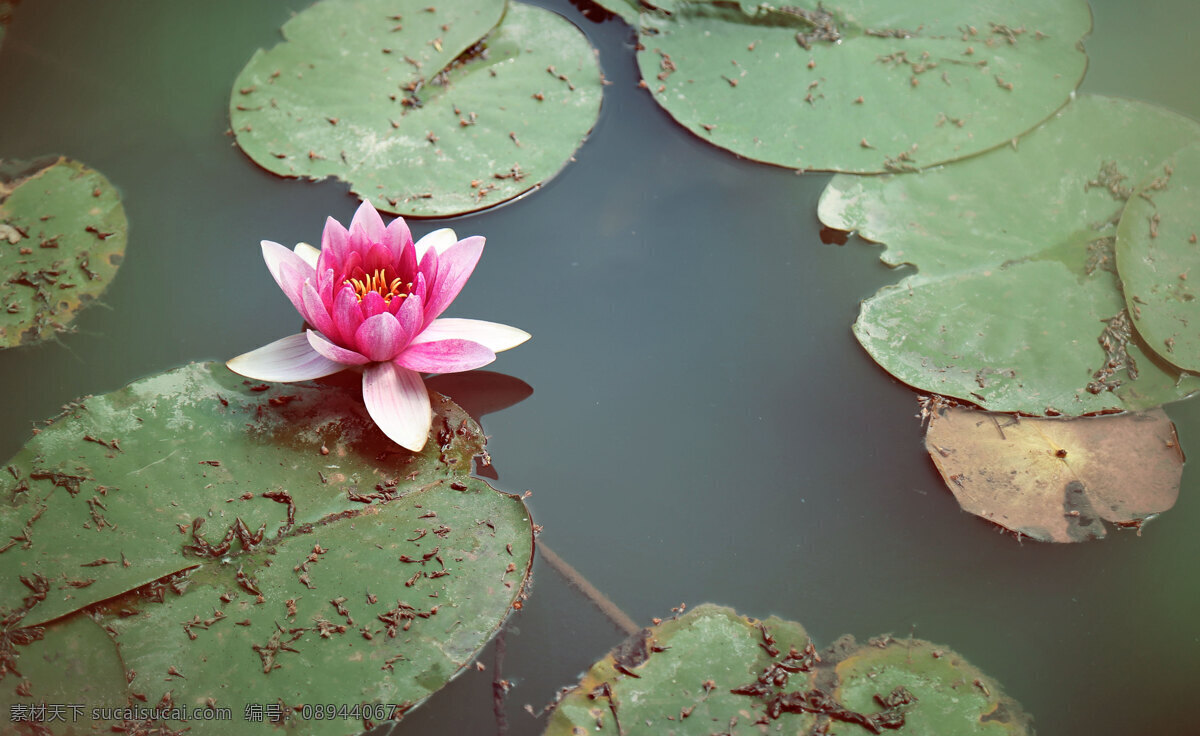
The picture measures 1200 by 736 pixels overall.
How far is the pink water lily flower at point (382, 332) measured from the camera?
1997mm

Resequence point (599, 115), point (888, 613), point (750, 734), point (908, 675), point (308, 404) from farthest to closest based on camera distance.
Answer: point (599, 115)
point (308, 404)
point (888, 613)
point (908, 675)
point (750, 734)

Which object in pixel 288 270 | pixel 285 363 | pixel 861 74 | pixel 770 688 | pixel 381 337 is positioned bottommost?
pixel 770 688

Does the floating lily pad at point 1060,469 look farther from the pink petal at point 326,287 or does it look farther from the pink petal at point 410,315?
the pink petal at point 326,287

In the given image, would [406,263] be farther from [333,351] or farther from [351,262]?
[333,351]

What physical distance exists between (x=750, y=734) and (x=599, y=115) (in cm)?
218

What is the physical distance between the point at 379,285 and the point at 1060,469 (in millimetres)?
1973

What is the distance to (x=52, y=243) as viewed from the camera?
7.98 ft

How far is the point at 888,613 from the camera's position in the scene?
195cm

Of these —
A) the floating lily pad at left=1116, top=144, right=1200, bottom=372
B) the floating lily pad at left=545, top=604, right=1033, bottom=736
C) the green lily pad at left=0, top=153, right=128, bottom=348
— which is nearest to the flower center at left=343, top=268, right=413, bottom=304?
the green lily pad at left=0, top=153, right=128, bottom=348

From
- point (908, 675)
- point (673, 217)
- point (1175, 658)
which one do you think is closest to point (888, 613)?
point (908, 675)

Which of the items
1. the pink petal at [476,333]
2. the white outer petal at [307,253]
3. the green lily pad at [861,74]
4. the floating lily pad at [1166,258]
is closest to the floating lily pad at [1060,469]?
the floating lily pad at [1166,258]

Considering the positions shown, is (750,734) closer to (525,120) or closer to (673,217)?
(673,217)

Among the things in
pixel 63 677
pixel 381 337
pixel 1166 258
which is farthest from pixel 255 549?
pixel 1166 258

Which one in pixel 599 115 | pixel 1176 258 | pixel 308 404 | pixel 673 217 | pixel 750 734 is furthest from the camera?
pixel 599 115
